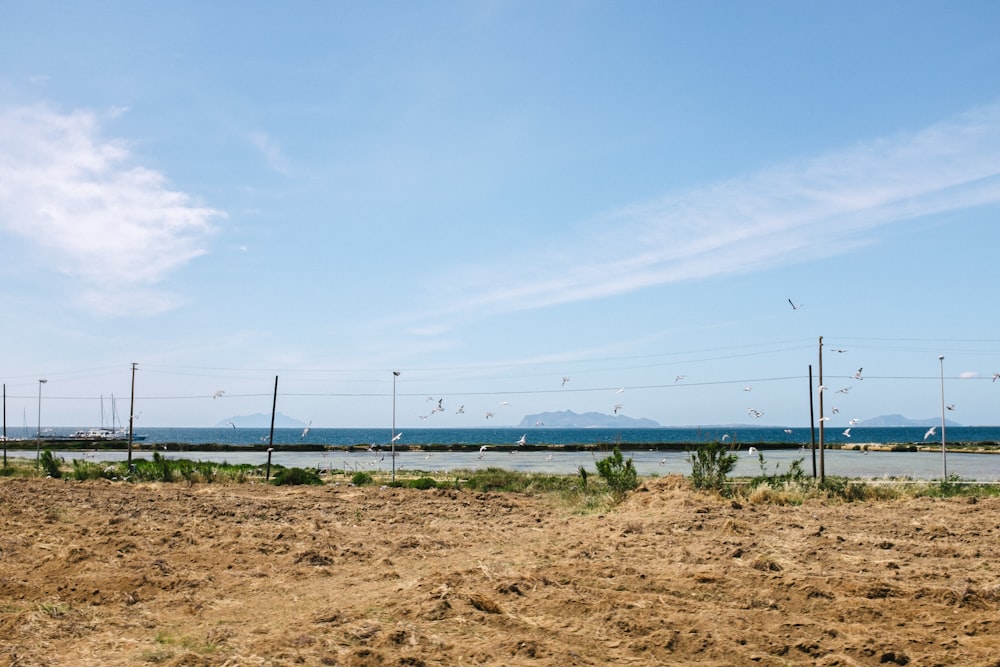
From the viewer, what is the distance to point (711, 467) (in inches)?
827

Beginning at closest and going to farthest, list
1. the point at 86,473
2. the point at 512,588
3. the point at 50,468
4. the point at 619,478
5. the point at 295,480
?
1. the point at 512,588
2. the point at 619,478
3. the point at 295,480
4. the point at 86,473
5. the point at 50,468

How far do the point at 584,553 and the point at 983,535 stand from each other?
285 inches

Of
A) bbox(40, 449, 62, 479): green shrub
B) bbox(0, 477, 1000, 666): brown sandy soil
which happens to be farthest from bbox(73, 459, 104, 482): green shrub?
bbox(0, 477, 1000, 666): brown sandy soil

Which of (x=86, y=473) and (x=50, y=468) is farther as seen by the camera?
(x=50, y=468)

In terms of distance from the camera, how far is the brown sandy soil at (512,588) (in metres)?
7.31

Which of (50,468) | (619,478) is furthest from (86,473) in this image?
(619,478)

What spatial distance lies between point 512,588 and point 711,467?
1304 centimetres

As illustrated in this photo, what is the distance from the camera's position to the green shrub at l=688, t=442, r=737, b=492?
816 inches

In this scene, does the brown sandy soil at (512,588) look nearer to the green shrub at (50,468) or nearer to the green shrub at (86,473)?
the green shrub at (86,473)

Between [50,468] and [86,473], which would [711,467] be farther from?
[50,468]

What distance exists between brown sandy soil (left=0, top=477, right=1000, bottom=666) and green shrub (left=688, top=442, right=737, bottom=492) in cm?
320

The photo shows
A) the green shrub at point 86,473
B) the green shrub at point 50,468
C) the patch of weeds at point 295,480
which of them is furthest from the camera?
the green shrub at point 50,468

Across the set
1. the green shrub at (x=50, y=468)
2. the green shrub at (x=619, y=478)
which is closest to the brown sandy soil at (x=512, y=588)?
the green shrub at (x=619, y=478)

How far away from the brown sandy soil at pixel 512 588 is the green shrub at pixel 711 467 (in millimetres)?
3203
